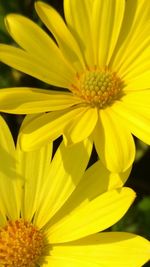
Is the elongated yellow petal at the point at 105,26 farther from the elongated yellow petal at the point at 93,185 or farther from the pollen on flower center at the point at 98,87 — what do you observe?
the elongated yellow petal at the point at 93,185

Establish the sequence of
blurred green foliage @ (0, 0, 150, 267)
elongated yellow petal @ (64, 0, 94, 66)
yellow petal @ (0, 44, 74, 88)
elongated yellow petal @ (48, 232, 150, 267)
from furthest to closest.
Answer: blurred green foliage @ (0, 0, 150, 267)
elongated yellow petal @ (64, 0, 94, 66)
yellow petal @ (0, 44, 74, 88)
elongated yellow petal @ (48, 232, 150, 267)

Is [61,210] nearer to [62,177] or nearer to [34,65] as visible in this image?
[62,177]

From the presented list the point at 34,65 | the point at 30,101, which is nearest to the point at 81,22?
the point at 34,65

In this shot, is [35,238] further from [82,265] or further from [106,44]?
[106,44]

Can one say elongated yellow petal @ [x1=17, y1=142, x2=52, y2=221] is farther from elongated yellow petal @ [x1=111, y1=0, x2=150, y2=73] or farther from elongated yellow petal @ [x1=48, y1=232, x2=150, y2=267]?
elongated yellow petal @ [x1=111, y1=0, x2=150, y2=73]

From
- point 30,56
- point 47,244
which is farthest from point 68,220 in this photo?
point 30,56

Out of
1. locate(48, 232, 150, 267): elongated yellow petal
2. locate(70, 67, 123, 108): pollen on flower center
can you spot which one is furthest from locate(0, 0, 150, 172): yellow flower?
locate(48, 232, 150, 267): elongated yellow petal
